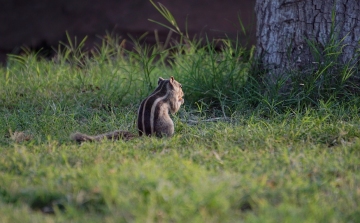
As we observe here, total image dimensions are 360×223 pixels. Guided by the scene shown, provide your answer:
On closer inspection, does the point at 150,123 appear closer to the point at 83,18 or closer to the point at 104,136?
the point at 104,136

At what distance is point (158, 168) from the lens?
14.1 feet

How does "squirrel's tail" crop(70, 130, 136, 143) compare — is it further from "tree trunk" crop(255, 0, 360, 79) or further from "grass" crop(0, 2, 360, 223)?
"tree trunk" crop(255, 0, 360, 79)

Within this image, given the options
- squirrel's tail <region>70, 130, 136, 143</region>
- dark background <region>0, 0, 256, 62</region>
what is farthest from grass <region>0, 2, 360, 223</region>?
dark background <region>0, 0, 256, 62</region>

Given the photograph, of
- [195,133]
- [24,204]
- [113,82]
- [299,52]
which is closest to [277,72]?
[299,52]

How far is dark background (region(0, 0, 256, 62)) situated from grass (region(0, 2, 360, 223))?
1725 mm

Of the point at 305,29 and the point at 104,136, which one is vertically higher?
the point at 305,29

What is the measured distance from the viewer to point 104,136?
5.49 metres

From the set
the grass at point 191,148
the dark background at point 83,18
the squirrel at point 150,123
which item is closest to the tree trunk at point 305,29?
the grass at point 191,148

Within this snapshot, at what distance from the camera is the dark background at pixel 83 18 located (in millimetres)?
10250

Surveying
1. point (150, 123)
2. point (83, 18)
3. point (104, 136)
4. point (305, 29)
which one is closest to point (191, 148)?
point (150, 123)

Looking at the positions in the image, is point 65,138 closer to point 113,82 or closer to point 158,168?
point 158,168

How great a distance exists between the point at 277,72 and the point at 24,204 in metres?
3.75

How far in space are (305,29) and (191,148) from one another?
7.42 ft

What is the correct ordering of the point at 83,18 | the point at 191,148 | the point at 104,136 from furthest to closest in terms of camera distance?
the point at 83,18 → the point at 104,136 → the point at 191,148
